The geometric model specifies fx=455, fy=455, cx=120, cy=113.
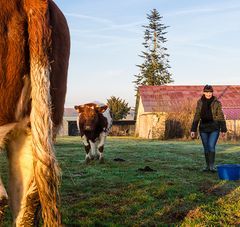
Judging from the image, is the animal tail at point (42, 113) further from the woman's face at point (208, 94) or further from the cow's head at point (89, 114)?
the cow's head at point (89, 114)

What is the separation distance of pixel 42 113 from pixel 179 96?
43105 mm

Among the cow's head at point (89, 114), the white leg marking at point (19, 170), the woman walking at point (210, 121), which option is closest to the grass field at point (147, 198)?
the woman walking at point (210, 121)

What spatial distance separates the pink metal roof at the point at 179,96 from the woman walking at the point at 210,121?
1184 inches

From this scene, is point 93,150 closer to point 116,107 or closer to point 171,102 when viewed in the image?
point 171,102

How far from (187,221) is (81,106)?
9519 millimetres

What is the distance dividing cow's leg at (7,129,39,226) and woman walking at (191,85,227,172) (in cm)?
888

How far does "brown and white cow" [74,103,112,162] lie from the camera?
14.4 metres

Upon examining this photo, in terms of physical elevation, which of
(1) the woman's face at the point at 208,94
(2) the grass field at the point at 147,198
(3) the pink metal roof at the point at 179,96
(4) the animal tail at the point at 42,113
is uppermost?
(3) the pink metal roof at the point at 179,96

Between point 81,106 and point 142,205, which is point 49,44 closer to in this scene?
point 142,205

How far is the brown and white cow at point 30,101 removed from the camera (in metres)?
3.03

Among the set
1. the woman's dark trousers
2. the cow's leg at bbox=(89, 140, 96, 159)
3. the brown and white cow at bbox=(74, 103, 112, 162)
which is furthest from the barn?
the woman's dark trousers

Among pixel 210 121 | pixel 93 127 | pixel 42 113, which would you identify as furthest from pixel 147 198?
pixel 93 127

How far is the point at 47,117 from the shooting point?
3.26 metres

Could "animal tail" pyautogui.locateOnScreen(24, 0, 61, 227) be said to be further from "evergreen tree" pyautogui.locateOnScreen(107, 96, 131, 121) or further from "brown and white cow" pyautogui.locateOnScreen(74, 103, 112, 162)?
"evergreen tree" pyautogui.locateOnScreen(107, 96, 131, 121)
